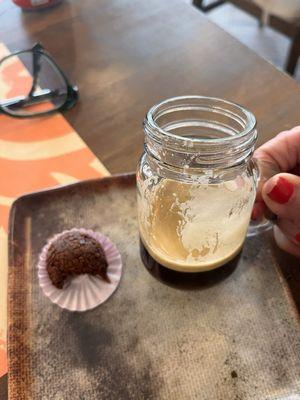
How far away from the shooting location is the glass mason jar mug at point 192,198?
0.43 metres

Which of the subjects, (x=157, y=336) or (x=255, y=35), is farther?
(x=255, y=35)

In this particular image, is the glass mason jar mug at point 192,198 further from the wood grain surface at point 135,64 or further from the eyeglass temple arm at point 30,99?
the eyeglass temple arm at point 30,99

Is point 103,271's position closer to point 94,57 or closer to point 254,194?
point 254,194

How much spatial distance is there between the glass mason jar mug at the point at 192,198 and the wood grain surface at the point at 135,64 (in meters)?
0.15

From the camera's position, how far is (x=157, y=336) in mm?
443

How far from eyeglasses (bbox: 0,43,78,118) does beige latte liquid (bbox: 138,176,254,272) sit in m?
0.32

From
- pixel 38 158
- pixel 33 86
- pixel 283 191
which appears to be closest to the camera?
pixel 283 191

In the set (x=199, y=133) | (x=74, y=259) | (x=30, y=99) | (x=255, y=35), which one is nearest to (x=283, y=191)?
(x=199, y=133)

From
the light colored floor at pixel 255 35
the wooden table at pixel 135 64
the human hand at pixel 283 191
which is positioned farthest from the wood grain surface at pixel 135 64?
the light colored floor at pixel 255 35

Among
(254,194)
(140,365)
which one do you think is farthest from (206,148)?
(140,365)

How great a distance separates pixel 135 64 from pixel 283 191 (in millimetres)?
437

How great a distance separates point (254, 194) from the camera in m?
0.46

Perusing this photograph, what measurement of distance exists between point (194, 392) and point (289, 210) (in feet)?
0.66

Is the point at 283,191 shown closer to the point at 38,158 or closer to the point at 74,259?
the point at 74,259
